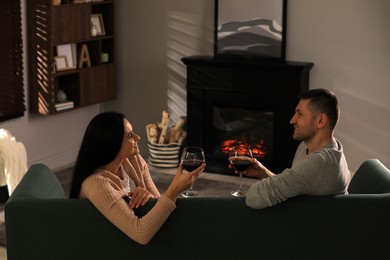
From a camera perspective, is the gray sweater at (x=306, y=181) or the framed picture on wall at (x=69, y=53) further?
the framed picture on wall at (x=69, y=53)

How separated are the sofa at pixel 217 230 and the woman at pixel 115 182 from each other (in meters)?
0.06

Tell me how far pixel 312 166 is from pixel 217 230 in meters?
0.47

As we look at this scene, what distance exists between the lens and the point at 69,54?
6.90 m

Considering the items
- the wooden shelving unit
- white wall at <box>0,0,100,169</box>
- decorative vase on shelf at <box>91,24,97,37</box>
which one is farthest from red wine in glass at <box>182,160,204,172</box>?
decorative vase on shelf at <box>91,24,97,37</box>

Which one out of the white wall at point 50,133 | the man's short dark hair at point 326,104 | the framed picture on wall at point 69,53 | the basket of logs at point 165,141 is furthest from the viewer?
the basket of logs at point 165,141

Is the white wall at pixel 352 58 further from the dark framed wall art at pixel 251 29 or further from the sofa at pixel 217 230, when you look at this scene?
the sofa at pixel 217 230

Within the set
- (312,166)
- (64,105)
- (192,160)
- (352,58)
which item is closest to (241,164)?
(192,160)

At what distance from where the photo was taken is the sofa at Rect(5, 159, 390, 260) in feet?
10.4

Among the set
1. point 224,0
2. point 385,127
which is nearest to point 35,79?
point 224,0

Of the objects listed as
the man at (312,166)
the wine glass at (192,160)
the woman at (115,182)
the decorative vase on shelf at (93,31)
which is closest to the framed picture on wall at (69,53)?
the decorative vase on shelf at (93,31)

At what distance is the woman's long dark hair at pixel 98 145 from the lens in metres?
3.28

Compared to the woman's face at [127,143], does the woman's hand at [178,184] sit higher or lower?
lower

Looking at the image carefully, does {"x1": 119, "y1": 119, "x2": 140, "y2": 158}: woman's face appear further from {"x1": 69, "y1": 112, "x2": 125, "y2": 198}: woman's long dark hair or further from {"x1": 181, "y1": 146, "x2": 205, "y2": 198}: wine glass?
{"x1": 181, "y1": 146, "x2": 205, "y2": 198}: wine glass

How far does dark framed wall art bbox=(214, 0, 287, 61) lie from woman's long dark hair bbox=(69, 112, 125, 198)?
11.5ft
